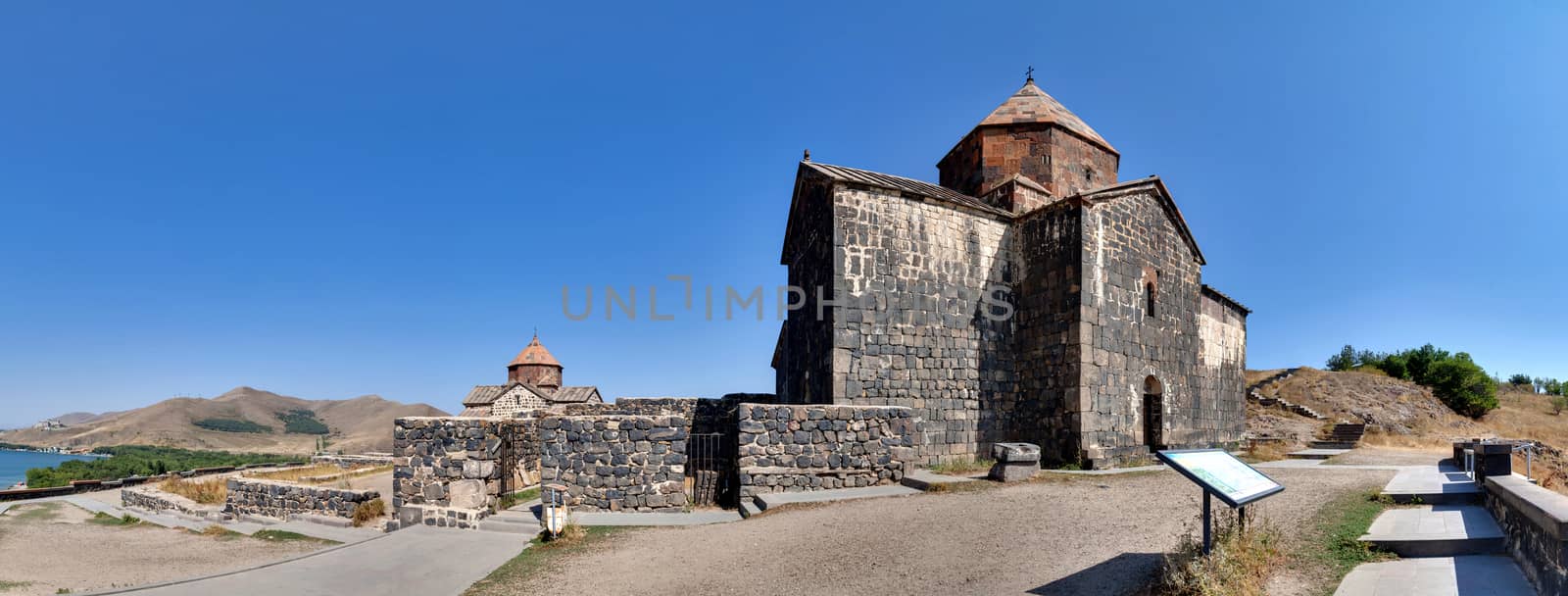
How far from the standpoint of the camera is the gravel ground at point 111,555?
9992mm

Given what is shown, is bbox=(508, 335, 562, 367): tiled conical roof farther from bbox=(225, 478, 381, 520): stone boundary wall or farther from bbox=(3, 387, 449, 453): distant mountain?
bbox=(3, 387, 449, 453): distant mountain

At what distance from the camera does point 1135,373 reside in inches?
584

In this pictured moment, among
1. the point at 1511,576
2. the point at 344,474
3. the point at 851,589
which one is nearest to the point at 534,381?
the point at 344,474

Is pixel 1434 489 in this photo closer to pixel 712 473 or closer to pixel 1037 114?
pixel 712 473

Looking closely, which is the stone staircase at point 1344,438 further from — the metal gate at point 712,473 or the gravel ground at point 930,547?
the metal gate at point 712,473

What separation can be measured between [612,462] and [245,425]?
127758mm

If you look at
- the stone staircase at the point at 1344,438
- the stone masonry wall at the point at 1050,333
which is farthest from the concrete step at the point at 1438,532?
the stone staircase at the point at 1344,438

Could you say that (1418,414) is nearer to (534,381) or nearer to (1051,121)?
(1051,121)

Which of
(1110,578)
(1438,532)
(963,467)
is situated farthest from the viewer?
(963,467)

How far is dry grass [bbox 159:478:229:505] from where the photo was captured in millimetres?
18172

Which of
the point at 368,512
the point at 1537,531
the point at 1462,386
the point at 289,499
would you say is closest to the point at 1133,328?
the point at 1537,531

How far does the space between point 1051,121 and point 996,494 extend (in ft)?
36.5

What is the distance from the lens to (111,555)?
12195mm

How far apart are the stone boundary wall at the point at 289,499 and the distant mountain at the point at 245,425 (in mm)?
52350
